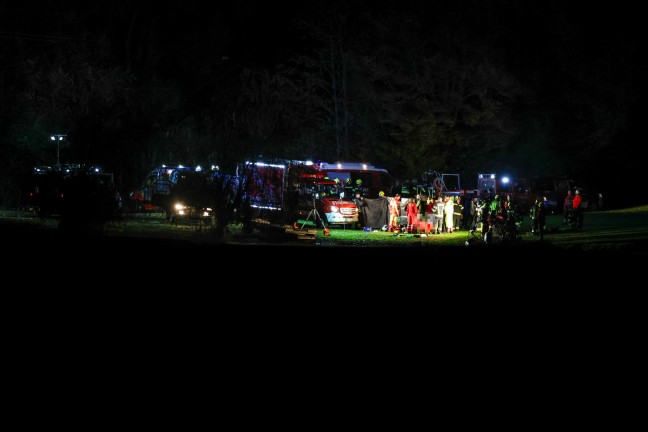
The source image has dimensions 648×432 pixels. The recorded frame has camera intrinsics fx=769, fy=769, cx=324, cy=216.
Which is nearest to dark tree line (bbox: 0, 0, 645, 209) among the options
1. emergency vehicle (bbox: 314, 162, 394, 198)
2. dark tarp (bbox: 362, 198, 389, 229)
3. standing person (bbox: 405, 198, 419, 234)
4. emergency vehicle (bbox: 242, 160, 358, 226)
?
emergency vehicle (bbox: 314, 162, 394, 198)

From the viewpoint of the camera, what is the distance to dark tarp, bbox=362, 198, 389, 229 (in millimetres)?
31484

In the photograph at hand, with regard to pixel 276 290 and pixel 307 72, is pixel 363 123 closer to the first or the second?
pixel 307 72

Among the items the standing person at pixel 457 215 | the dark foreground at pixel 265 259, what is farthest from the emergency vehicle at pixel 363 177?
the dark foreground at pixel 265 259

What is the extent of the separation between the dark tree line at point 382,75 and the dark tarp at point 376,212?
1123cm

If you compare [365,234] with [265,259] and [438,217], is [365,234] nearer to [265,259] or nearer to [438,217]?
[438,217]

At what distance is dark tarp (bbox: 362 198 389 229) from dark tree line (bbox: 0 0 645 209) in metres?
11.2

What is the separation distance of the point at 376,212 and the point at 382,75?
64.4ft

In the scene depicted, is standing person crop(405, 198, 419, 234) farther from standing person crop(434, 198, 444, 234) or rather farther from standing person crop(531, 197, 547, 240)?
standing person crop(531, 197, 547, 240)

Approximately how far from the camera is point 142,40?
57.6m

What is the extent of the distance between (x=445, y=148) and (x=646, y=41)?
1650cm

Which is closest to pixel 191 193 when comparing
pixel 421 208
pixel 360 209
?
pixel 421 208

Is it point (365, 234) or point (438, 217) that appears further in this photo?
point (438, 217)

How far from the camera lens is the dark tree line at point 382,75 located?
42906 mm

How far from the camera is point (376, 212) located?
31.6m
